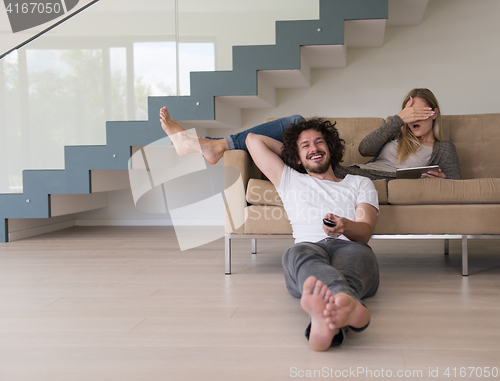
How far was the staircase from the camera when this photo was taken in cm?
301

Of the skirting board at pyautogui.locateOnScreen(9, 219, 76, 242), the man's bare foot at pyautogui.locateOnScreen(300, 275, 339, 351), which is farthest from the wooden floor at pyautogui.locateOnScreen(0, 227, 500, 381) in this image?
the skirting board at pyautogui.locateOnScreen(9, 219, 76, 242)

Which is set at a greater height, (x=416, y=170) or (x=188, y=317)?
(x=416, y=170)

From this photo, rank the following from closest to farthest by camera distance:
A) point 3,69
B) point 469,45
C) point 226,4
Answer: point 226,4 → point 3,69 → point 469,45

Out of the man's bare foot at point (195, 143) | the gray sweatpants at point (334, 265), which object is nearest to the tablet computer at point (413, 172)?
the gray sweatpants at point (334, 265)

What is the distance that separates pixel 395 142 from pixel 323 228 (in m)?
1.15

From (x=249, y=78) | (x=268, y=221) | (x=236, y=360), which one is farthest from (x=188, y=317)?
(x=249, y=78)

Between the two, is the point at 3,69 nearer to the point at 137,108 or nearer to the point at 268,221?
the point at 137,108

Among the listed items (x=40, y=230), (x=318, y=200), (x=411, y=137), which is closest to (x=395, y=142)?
(x=411, y=137)

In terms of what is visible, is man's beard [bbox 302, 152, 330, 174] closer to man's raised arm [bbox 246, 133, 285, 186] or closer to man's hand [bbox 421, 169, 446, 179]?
man's raised arm [bbox 246, 133, 285, 186]

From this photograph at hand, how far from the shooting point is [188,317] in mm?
1465

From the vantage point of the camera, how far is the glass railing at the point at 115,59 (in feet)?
9.92

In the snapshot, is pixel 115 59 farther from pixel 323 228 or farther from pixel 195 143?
pixel 323 228

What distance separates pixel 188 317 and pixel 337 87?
9.67 ft

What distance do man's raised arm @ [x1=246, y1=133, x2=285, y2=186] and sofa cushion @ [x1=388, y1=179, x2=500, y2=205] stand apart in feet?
1.78
